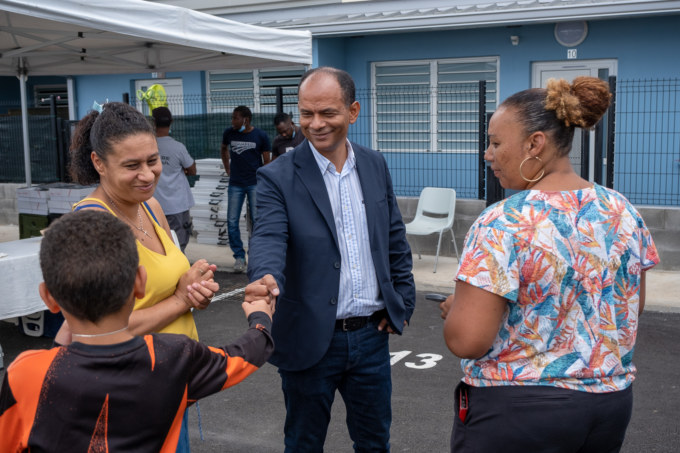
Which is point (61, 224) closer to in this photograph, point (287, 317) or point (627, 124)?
point (287, 317)

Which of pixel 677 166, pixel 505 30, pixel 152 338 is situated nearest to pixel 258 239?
pixel 152 338

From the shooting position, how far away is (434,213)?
410 inches

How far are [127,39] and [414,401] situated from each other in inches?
227

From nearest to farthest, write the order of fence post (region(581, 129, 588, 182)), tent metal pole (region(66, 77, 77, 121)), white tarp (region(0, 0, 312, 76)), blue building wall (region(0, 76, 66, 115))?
white tarp (region(0, 0, 312, 76)) → fence post (region(581, 129, 588, 182)) → tent metal pole (region(66, 77, 77, 121)) → blue building wall (region(0, 76, 66, 115))

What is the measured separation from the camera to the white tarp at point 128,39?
645 cm

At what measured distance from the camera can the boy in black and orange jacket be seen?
5.79 ft

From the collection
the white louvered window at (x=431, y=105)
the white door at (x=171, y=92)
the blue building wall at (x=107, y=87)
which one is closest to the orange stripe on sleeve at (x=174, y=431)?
the white louvered window at (x=431, y=105)

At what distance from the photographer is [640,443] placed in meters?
4.42

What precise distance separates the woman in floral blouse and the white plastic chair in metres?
7.33

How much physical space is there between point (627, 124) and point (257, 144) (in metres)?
5.27

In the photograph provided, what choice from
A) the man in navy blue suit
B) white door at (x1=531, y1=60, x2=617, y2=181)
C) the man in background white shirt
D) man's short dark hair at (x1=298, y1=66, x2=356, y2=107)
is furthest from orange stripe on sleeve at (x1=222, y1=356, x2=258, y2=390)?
white door at (x1=531, y1=60, x2=617, y2=181)

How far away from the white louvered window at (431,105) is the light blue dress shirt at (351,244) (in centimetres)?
879

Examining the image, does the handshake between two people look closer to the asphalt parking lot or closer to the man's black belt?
the man's black belt

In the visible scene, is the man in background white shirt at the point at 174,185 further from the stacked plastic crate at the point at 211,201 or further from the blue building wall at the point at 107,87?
the blue building wall at the point at 107,87
